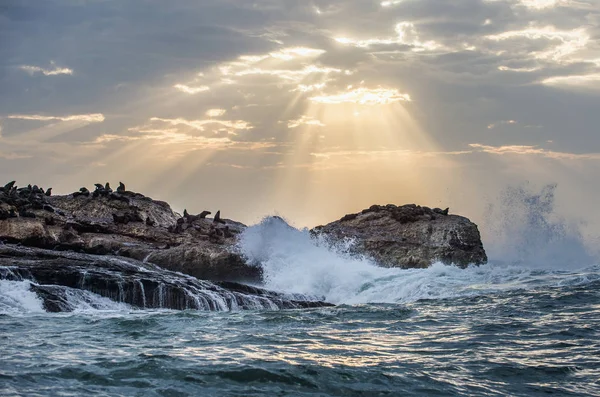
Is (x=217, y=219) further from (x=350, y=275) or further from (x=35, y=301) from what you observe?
(x=35, y=301)

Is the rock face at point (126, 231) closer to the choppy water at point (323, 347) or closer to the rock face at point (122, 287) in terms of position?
the rock face at point (122, 287)

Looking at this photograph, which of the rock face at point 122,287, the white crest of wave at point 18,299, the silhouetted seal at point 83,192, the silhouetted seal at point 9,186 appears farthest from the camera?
the silhouetted seal at point 83,192

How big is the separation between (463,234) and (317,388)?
2285cm

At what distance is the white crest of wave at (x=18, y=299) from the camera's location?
1825 cm

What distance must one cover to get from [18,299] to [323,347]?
31.4 feet

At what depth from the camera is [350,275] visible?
91.8 feet

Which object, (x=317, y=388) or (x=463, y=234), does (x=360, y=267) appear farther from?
(x=317, y=388)

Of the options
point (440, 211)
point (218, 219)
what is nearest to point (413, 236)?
point (440, 211)

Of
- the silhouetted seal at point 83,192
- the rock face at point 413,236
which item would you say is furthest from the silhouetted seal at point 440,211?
the silhouetted seal at point 83,192

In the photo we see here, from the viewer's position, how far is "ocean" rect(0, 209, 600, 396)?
34.5ft

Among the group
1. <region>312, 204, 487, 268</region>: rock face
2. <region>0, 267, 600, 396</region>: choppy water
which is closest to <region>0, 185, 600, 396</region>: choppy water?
<region>0, 267, 600, 396</region>: choppy water

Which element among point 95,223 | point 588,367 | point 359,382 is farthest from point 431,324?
point 95,223

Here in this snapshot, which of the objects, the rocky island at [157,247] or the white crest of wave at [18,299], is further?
the rocky island at [157,247]

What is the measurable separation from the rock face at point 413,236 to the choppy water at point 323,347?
248 inches
